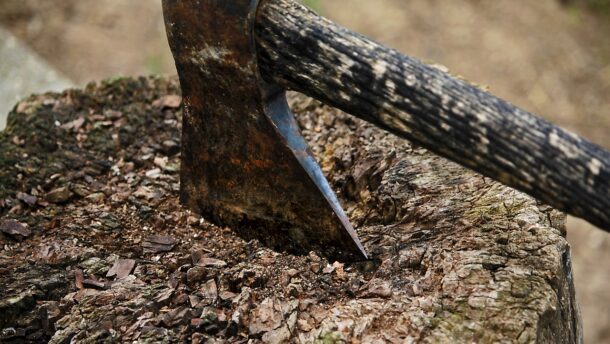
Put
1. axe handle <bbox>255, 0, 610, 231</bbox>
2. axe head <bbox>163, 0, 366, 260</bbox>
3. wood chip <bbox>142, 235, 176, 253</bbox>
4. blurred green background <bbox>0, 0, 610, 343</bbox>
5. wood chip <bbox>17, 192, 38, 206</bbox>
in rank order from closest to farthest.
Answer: axe handle <bbox>255, 0, 610, 231</bbox> → axe head <bbox>163, 0, 366, 260</bbox> → wood chip <bbox>142, 235, 176, 253</bbox> → wood chip <bbox>17, 192, 38, 206</bbox> → blurred green background <bbox>0, 0, 610, 343</bbox>

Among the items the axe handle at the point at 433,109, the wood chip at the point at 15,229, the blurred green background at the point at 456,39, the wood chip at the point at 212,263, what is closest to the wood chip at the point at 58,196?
the wood chip at the point at 15,229

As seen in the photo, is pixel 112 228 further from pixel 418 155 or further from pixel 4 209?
pixel 418 155

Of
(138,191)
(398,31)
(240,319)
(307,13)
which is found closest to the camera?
(240,319)

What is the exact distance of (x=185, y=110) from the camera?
2439mm

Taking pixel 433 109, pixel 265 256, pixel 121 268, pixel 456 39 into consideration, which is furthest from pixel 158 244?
pixel 456 39

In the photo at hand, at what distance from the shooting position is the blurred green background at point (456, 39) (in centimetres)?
547

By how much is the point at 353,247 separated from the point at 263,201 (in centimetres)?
34

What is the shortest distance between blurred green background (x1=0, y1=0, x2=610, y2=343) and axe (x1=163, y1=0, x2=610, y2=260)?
9.66 ft

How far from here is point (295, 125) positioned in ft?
7.63

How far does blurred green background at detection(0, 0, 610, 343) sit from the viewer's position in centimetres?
547

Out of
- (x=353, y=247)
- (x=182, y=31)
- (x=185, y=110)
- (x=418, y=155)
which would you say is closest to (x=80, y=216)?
(x=185, y=110)

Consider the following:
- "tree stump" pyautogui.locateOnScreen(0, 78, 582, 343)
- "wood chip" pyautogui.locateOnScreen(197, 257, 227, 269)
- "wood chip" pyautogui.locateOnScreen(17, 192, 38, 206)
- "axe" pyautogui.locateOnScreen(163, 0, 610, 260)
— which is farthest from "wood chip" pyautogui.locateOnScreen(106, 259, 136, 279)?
"wood chip" pyautogui.locateOnScreen(17, 192, 38, 206)

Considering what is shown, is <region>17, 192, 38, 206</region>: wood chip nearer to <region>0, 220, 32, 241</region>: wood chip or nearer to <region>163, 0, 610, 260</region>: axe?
<region>0, 220, 32, 241</region>: wood chip

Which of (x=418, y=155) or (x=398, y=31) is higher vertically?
(x=398, y=31)
